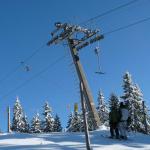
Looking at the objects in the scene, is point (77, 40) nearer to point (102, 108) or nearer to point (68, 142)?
point (68, 142)

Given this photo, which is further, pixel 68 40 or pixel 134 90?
pixel 134 90

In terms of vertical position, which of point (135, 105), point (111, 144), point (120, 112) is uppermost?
point (135, 105)

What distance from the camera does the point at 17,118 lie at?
3386 inches

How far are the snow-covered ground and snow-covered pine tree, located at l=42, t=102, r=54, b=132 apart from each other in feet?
168

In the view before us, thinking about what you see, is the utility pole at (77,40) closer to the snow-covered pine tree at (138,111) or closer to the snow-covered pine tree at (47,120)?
the snow-covered pine tree at (138,111)

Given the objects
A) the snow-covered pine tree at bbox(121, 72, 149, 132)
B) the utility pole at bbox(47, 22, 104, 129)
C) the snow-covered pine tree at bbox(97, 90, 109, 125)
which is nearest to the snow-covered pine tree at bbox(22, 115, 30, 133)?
the snow-covered pine tree at bbox(97, 90, 109, 125)

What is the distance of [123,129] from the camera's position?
26.4m

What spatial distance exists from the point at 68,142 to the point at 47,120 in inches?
2200

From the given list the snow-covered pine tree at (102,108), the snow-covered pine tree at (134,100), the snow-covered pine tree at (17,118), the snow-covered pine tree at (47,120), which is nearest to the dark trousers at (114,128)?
the snow-covered pine tree at (134,100)

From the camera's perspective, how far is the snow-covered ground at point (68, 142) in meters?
22.9

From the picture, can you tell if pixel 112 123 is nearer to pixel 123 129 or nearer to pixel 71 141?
pixel 123 129

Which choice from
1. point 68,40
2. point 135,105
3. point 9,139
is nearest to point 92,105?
point 68,40

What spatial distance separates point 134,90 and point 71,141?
38726 millimetres

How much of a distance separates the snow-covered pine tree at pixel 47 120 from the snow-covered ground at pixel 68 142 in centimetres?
5130
